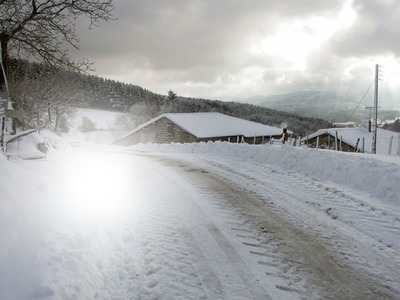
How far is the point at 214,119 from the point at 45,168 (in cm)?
3470

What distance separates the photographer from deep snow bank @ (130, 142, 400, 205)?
26.2 feet

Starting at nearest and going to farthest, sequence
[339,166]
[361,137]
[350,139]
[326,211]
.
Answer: [326,211]
[339,166]
[350,139]
[361,137]

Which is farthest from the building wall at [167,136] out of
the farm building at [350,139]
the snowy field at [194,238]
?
the snowy field at [194,238]

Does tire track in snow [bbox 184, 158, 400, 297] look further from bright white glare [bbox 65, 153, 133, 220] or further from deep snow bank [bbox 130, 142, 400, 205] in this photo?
bright white glare [bbox 65, 153, 133, 220]

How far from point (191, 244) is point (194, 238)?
22cm

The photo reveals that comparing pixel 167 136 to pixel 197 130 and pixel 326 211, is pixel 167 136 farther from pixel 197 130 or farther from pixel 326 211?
pixel 326 211

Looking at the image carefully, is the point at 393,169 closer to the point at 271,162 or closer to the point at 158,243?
the point at 271,162

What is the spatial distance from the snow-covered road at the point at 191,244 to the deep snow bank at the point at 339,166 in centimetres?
109

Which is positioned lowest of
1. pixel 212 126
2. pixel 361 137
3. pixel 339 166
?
pixel 339 166

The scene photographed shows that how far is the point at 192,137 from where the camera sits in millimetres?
34781

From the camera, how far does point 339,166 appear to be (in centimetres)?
993

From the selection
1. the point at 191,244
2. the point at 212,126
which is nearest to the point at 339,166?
the point at 191,244

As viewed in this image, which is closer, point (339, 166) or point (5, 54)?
point (5, 54)

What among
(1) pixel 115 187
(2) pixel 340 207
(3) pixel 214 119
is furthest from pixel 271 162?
(3) pixel 214 119
